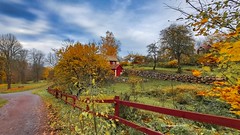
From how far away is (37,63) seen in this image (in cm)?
6288

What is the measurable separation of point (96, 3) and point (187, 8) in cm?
570

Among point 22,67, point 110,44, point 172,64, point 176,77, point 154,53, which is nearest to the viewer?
point 176,77

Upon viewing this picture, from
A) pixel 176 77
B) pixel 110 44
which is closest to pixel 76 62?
pixel 176 77

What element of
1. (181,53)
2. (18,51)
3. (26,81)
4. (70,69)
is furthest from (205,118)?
(26,81)

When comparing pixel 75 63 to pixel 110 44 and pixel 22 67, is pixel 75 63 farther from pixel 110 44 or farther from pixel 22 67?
pixel 110 44

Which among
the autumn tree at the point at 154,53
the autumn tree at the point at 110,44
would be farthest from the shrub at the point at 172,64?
the autumn tree at the point at 110,44

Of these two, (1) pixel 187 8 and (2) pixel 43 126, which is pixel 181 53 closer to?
(2) pixel 43 126

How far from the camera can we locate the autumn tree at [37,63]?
61.0 metres

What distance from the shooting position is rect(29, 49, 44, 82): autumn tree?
61.0 meters

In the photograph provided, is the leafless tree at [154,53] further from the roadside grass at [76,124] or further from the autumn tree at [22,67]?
the roadside grass at [76,124]

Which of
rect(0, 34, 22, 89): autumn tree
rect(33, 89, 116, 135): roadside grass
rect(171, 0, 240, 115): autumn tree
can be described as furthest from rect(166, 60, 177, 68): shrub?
rect(171, 0, 240, 115): autumn tree

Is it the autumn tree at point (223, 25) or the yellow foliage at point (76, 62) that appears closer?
the autumn tree at point (223, 25)

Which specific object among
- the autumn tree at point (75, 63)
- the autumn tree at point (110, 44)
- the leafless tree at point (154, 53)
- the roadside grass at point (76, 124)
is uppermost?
the autumn tree at point (110, 44)

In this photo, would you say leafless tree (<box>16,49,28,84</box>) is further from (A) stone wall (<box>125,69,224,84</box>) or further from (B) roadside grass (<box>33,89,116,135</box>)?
(B) roadside grass (<box>33,89,116,135</box>)
